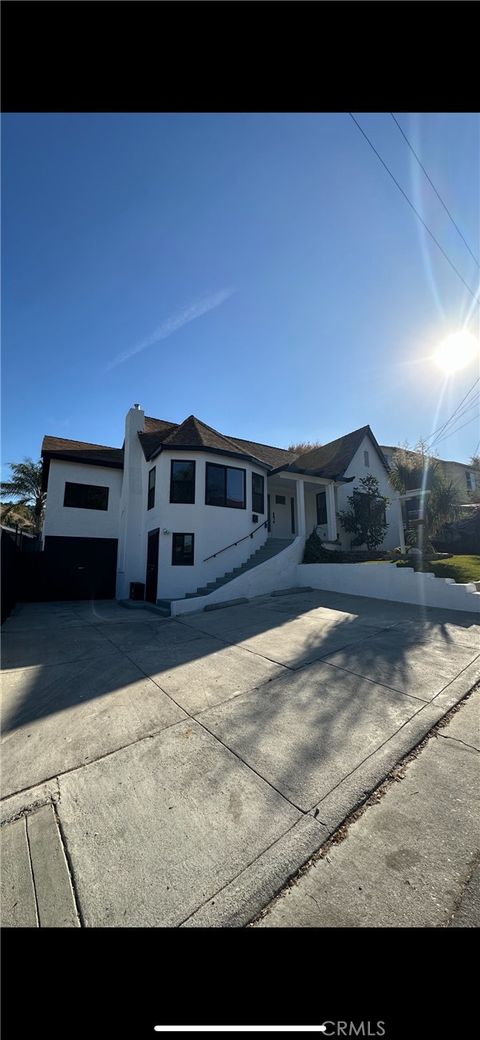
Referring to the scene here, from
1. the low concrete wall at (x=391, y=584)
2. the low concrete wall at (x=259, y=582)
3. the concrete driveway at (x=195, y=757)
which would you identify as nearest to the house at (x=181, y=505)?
the low concrete wall at (x=259, y=582)

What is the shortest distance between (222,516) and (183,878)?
431 inches

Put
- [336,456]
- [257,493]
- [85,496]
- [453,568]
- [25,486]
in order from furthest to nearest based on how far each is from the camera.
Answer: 1. [25,486]
2. [336,456]
3. [85,496]
4. [257,493]
5. [453,568]

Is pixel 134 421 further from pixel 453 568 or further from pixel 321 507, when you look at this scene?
pixel 453 568

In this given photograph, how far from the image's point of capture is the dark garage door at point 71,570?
14.7 m

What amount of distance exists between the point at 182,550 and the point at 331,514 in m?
6.89

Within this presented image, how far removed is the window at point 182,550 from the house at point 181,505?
3 centimetres

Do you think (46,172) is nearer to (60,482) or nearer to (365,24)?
(365,24)

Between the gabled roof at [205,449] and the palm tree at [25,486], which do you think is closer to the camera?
the gabled roof at [205,449]

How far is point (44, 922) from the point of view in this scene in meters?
1.69

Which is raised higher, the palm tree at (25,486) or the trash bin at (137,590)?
the palm tree at (25,486)

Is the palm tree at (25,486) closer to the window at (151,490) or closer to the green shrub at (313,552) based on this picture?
the window at (151,490)

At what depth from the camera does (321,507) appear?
16.7 m

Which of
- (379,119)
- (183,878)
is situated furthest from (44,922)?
(379,119)

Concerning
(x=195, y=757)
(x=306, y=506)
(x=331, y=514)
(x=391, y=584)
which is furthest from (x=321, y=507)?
(x=195, y=757)
